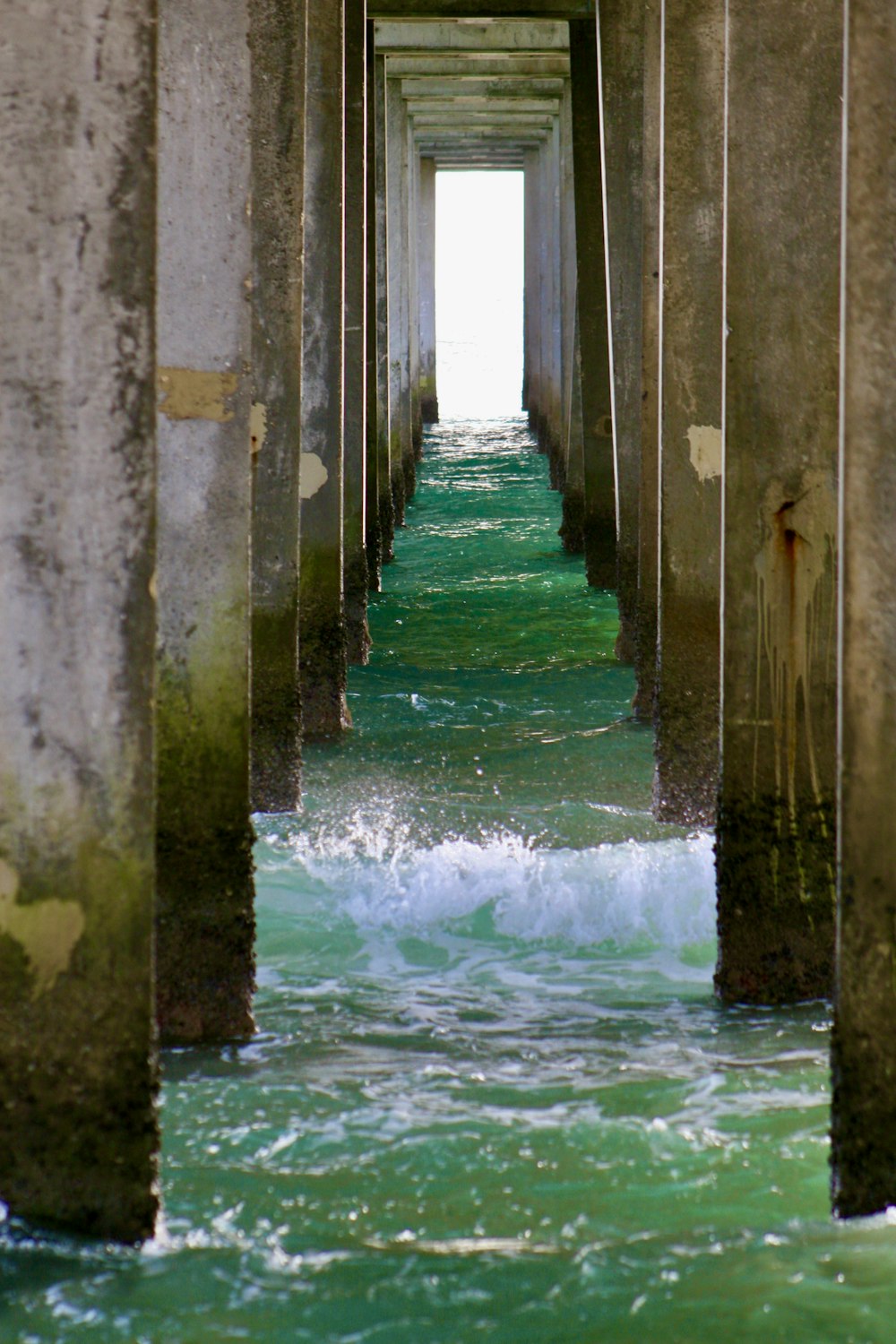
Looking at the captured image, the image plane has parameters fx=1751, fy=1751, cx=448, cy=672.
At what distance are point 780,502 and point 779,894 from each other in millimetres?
999

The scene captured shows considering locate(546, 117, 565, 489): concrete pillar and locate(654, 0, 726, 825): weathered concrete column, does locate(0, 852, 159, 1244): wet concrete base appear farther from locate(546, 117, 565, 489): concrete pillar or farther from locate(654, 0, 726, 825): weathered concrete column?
locate(546, 117, 565, 489): concrete pillar

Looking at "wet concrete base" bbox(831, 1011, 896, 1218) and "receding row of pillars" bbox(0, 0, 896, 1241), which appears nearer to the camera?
"receding row of pillars" bbox(0, 0, 896, 1241)

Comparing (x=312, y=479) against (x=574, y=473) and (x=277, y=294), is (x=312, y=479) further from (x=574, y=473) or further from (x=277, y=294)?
(x=574, y=473)

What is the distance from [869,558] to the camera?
9.35ft

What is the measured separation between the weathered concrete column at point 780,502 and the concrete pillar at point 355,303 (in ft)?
14.4

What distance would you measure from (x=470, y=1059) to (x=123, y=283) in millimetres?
2250

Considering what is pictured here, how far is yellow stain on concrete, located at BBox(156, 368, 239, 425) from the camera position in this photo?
425cm

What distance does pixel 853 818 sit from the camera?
A: 2910 mm

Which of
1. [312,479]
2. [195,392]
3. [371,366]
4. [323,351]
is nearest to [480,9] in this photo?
[371,366]

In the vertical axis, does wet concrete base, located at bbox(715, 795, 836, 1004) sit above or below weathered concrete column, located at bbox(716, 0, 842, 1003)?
below

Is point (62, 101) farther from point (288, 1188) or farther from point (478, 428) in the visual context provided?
point (478, 428)

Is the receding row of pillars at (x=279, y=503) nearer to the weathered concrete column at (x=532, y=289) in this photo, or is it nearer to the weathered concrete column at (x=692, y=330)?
the weathered concrete column at (x=692, y=330)

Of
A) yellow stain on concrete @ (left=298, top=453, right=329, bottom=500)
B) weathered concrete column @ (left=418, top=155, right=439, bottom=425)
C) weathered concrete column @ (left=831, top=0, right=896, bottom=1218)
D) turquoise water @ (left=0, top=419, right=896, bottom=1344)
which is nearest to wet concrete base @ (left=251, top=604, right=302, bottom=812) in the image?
turquoise water @ (left=0, top=419, right=896, bottom=1344)

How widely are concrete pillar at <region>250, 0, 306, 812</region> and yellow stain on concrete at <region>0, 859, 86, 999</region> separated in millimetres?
3374
